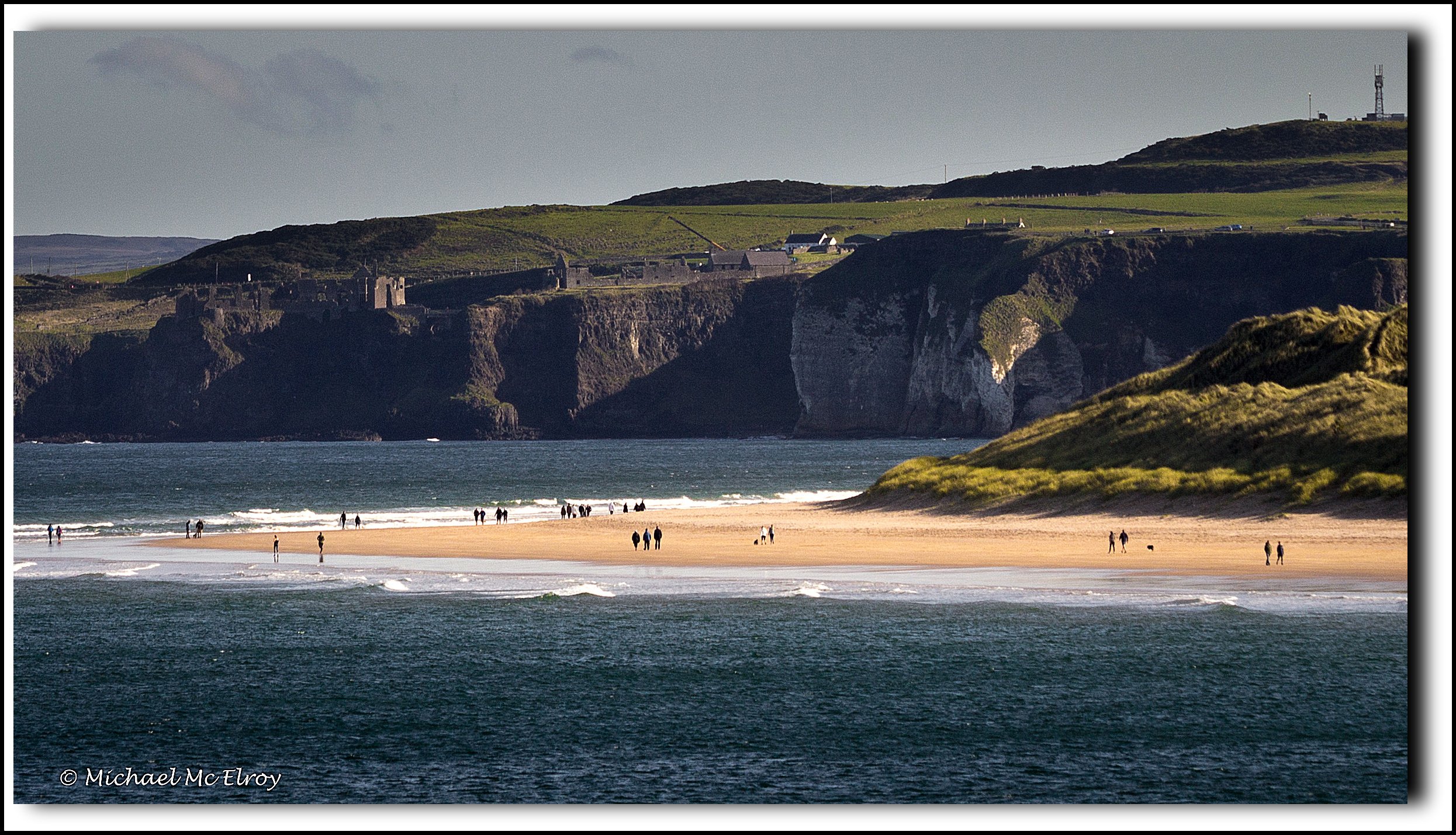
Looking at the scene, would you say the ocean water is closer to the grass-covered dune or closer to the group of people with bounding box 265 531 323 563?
the group of people with bounding box 265 531 323 563

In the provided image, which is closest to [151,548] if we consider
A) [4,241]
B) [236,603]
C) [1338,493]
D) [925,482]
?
[236,603]

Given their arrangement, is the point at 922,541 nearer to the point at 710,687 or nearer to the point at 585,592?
the point at 585,592

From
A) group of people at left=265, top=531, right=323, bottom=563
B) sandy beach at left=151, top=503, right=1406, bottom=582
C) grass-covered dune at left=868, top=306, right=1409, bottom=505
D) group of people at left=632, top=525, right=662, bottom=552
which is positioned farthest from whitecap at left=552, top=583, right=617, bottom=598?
grass-covered dune at left=868, top=306, right=1409, bottom=505

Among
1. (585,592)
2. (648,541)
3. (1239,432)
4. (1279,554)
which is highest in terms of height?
(1239,432)

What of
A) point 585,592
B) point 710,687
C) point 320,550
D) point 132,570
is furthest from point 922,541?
point 710,687

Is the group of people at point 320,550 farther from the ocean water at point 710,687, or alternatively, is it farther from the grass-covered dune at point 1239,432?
the grass-covered dune at point 1239,432

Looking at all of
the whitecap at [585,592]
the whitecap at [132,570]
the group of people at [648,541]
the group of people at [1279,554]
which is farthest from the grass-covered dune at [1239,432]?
the whitecap at [132,570]
